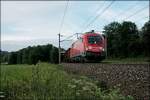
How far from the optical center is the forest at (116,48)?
188ft

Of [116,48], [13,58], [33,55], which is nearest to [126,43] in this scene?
[116,48]

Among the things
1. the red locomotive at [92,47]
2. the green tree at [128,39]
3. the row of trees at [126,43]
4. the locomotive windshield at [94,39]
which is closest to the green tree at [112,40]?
the row of trees at [126,43]

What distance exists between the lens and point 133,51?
58.6 meters

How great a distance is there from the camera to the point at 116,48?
59.2 m

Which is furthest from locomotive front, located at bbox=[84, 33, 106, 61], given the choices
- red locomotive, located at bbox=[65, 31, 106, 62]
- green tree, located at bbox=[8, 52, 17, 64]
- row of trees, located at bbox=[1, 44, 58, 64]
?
green tree, located at bbox=[8, 52, 17, 64]

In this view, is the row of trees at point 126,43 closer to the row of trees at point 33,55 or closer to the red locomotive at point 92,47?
the row of trees at point 33,55

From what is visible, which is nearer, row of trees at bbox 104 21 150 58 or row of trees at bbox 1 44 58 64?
row of trees at bbox 1 44 58 64

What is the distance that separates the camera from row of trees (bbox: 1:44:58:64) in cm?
5675

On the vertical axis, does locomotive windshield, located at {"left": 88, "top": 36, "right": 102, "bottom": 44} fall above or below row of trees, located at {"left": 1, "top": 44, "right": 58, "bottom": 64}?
above

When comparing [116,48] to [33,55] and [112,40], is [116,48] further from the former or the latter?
[33,55]

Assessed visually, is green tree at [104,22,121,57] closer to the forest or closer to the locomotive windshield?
the forest

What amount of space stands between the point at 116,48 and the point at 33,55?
14023mm

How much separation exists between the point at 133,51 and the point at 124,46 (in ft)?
13.2

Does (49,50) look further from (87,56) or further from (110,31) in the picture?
(87,56)
